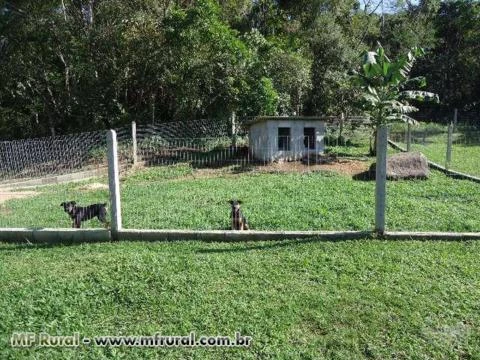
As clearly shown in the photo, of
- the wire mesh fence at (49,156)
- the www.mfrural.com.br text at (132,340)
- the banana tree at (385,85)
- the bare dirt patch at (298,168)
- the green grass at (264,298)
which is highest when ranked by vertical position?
the banana tree at (385,85)

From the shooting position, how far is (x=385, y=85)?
12680 mm

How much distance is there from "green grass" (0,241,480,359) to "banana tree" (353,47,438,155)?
26.0 ft

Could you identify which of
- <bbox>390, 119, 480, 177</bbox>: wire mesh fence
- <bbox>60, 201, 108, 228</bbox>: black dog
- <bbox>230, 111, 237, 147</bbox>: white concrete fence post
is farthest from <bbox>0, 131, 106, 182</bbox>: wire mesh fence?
<bbox>390, 119, 480, 177</bbox>: wire mesh fence

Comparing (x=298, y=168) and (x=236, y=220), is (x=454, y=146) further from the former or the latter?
(x=236, y=220)

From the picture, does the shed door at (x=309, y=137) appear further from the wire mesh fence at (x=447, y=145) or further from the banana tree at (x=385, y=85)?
the wire mesh fence at (x=447, y=145)

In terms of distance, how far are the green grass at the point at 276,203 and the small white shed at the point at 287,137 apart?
74.2 inches

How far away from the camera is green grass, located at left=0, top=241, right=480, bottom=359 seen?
3395mm

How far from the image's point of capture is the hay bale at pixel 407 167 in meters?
10.2

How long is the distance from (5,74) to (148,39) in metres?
5.18

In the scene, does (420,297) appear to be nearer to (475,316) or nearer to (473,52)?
(475,316)

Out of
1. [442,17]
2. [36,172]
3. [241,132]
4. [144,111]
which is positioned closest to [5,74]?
[144,111]

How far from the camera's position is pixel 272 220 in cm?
650

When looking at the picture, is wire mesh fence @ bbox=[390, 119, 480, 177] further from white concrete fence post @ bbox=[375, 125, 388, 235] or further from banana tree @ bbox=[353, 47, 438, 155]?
white concrete fence post @ bbox=[375, 125, 388, 235]

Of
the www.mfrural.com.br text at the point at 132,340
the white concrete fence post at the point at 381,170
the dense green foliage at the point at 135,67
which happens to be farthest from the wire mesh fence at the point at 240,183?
the www.mfrural.com.br text at the point at 132,340
